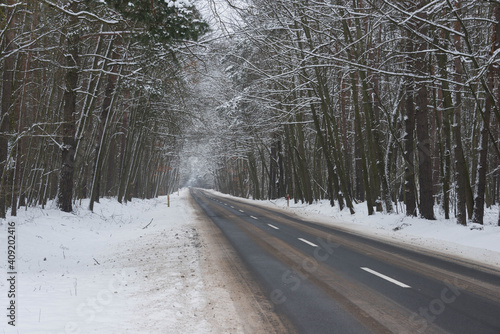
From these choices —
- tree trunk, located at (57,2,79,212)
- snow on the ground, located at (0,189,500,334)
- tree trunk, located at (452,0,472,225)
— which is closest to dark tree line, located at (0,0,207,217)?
tree trunk, located at (57,2,79,212)

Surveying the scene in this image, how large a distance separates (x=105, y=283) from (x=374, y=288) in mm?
5074

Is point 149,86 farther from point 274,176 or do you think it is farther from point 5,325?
point 274,176

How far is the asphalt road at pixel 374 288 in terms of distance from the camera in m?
5.02

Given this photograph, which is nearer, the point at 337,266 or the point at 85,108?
the point at 337,266


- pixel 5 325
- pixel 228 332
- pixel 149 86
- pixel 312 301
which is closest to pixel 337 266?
pixel 312 301

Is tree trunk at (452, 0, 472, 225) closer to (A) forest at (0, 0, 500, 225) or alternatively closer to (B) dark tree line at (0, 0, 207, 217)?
(A) forest at (0, 0, 500, 225)

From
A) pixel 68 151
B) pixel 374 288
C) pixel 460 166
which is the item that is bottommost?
pixel 374 288

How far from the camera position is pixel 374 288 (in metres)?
6.64

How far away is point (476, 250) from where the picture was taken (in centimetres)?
1057

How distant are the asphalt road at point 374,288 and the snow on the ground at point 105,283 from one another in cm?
121

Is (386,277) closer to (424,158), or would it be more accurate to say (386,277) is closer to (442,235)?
(442,235)

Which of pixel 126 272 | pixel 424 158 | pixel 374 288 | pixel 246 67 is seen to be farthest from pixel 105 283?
pixel 246 67

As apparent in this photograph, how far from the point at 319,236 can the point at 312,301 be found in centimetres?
777

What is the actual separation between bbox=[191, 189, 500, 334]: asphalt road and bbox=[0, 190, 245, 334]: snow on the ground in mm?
1207
